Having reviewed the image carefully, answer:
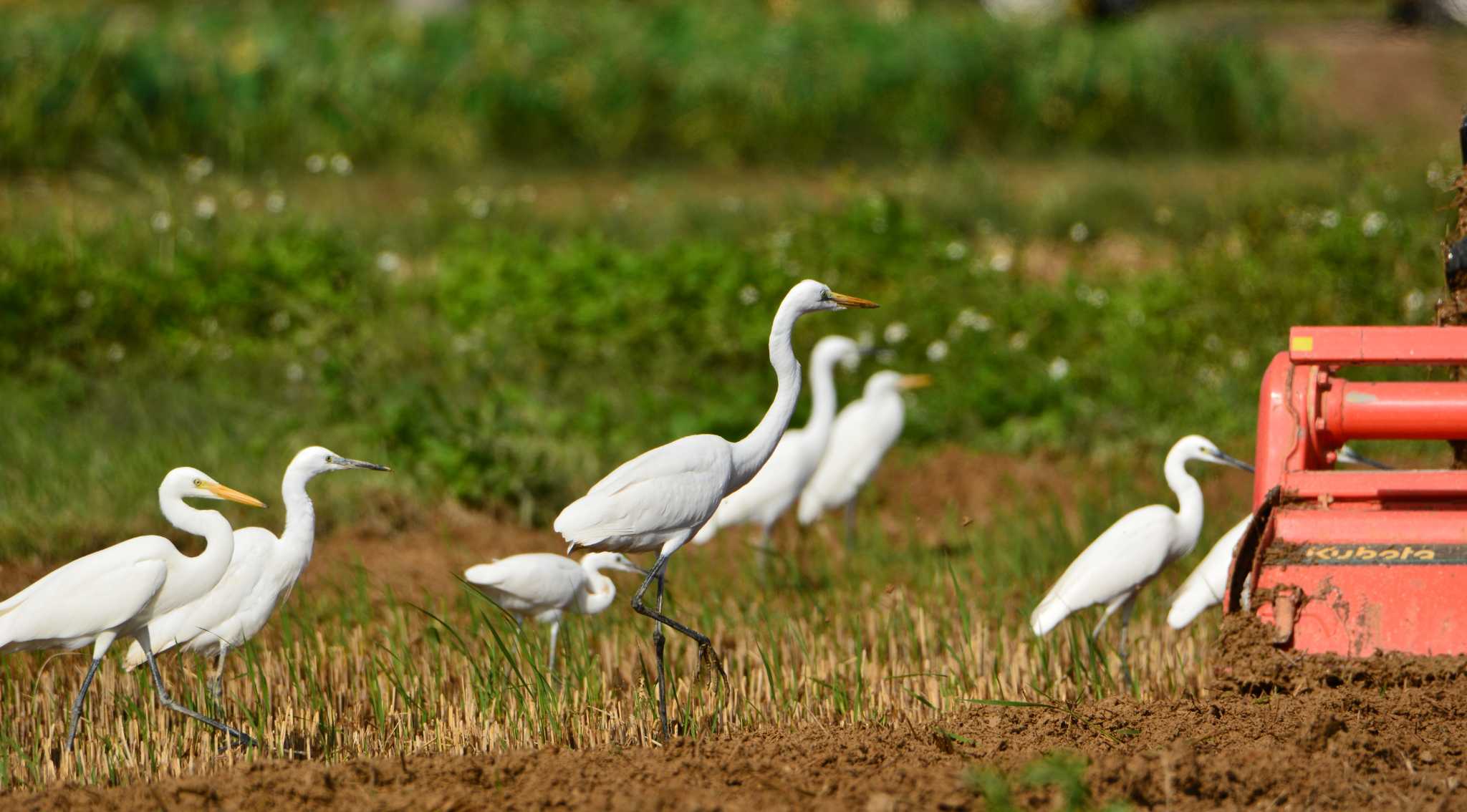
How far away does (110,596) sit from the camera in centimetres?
491

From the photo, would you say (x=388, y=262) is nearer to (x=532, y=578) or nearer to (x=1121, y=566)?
(x=532, y=578)

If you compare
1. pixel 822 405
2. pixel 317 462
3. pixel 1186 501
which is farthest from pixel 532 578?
pixel 822 405

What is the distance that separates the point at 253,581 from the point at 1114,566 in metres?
2.91

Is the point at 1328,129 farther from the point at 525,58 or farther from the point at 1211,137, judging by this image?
the point at 525,58

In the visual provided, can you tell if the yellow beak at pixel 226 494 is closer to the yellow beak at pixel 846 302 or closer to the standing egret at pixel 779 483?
the yellow beak at pixel 846 302

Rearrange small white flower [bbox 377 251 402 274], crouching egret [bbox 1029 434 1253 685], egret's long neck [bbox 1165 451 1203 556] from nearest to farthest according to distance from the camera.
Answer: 1. crouching egret [bbox 1029 434 1253 685]
2. egret's long neck [bbox 1165 451 1203 556]
3. small white flower [bbox 377 251 402 274]

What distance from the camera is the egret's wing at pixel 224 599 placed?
532 cm

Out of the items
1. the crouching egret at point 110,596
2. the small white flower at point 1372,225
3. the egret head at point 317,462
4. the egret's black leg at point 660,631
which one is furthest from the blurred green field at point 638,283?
the egret head at point 317,462

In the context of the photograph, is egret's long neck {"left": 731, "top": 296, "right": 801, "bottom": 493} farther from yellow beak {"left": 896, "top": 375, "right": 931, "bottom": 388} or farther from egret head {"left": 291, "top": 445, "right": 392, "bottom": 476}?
yellow beak {"left": 896, "top": 375, "right": 931, "bottom": 388}

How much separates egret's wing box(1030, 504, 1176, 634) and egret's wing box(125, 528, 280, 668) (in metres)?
2.63

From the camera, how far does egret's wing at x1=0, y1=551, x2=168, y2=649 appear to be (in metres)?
4.91

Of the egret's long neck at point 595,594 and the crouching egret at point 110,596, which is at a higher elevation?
the crouching egret at point 110,596

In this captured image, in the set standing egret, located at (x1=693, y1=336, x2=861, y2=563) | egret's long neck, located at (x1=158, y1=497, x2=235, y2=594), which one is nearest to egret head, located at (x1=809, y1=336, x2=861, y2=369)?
standing egret, located at (x1=693, y1=336, x2=861, y2=563)

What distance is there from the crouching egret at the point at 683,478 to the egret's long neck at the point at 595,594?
4.11 ft
